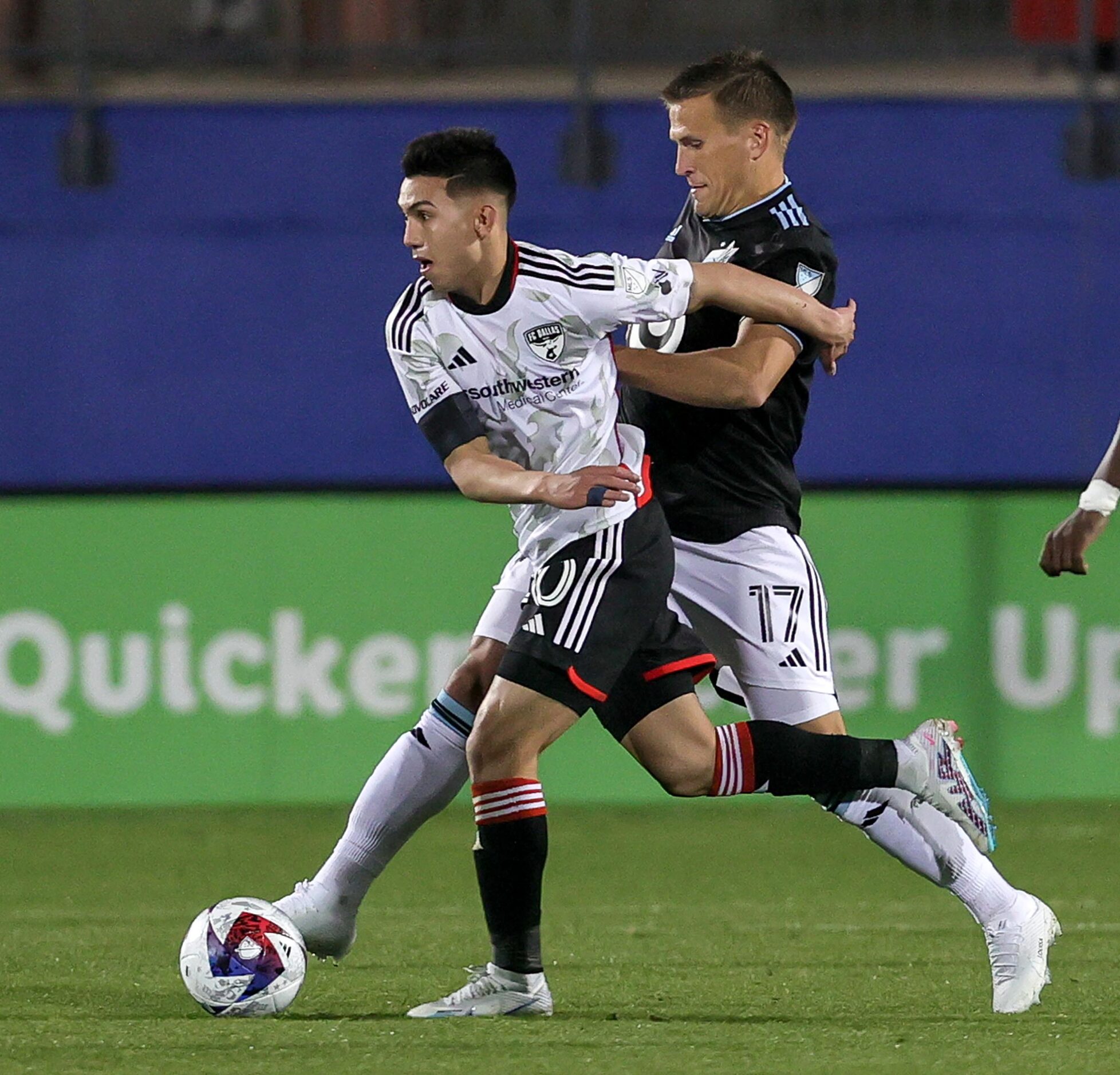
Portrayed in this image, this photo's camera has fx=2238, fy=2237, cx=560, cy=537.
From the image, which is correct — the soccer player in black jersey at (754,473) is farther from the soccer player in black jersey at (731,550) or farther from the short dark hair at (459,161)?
the short dark hair at (459,161)

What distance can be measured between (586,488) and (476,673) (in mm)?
743

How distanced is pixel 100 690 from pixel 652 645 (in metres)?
4.05

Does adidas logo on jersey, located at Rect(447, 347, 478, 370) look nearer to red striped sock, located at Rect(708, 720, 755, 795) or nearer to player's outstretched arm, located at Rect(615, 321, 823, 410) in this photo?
player's outstretched arm, located at Rect(615, 321, 823, 410)

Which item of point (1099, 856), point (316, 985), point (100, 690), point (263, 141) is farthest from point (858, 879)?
point (263, 141)

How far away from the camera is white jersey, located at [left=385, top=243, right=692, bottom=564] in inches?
171

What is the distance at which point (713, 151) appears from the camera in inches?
Result: 189

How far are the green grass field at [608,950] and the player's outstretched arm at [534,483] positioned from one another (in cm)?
100

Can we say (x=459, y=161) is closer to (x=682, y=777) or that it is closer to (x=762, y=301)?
(x=762, y=301)

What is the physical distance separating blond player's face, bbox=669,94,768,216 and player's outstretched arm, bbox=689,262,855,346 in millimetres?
249

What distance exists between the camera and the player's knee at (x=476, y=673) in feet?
15.5

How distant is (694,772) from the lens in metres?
4.51

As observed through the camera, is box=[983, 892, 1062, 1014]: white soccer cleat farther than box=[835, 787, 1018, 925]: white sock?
No

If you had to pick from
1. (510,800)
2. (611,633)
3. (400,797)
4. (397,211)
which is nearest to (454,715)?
(400,797)

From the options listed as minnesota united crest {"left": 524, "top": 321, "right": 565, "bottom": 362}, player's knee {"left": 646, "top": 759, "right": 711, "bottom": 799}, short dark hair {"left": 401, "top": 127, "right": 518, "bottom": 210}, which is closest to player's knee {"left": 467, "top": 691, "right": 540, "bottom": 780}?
player's knee {"left": 646, "top": 759, "right": 711, "bottom": 799}
